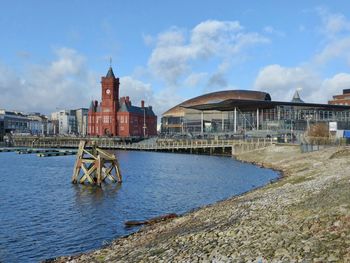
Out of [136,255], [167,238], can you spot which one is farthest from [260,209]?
[136,255]

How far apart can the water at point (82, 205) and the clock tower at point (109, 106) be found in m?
117

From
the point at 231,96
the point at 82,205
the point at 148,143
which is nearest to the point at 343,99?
the point at 231,96

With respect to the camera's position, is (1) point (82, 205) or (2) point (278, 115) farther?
(2) point (278, 115)

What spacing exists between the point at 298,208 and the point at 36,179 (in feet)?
127

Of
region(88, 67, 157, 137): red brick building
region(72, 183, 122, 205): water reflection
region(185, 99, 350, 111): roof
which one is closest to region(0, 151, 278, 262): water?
region(72, 183, 122, 205): water reflection

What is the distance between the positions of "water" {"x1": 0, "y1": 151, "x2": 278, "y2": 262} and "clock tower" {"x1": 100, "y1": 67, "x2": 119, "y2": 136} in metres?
117

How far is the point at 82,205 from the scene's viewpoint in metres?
32.3

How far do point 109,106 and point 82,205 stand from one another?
14215cm

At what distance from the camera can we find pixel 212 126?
16012cm

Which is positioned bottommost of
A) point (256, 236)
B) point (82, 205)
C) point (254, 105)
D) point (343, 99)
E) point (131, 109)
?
point (82, 205)

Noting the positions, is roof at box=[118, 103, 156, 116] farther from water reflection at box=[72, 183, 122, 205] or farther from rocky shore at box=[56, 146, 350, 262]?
rocky shore at box=[56, 146, 350, 262]

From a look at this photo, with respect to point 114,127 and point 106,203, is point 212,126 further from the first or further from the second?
point 106,203

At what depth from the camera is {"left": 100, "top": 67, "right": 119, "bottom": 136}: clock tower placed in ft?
556

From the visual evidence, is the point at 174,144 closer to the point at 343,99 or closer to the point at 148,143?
the point at 148,143
